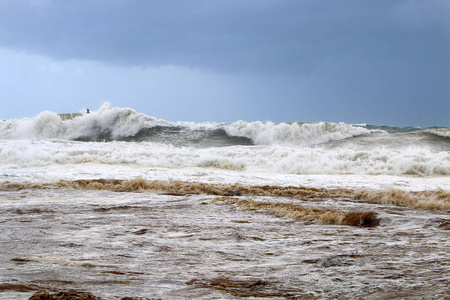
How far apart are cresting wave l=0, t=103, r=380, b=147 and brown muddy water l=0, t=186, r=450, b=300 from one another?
16267 millimetres

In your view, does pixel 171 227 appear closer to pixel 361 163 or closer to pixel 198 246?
pixel 198 246

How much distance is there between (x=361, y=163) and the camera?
12.5 m

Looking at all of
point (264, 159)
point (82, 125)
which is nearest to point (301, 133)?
point (264, 159)

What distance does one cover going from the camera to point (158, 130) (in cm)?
2412

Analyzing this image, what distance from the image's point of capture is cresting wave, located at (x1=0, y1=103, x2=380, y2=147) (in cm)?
2173

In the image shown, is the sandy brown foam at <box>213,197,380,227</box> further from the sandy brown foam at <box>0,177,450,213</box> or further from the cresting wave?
A: the cresting wave

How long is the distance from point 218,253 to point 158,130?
70.0 feet

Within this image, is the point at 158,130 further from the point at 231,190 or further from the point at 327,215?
the point at 327,215

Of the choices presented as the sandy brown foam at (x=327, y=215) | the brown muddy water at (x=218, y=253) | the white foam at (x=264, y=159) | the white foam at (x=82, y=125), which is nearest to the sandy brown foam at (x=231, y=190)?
the brown muddy water at (x=218, y=253)

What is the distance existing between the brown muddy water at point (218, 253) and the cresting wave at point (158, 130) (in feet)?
53.4

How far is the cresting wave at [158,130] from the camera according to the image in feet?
71.3

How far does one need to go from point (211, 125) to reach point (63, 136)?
26.1 ft

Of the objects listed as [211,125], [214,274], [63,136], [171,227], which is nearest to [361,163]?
[171,227]

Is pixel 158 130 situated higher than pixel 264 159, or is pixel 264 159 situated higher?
pixel 158 130
